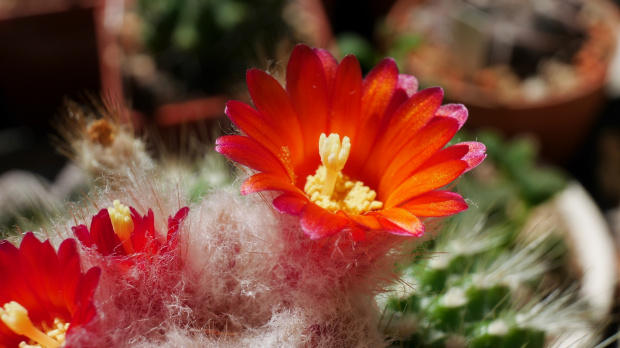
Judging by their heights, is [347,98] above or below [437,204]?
above

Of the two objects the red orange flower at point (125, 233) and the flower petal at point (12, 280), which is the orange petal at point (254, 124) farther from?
the flower petal at point (12, 280)

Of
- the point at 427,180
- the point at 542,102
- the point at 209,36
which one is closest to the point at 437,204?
the point at 427,180

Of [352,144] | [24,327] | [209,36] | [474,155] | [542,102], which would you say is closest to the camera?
[24,327]

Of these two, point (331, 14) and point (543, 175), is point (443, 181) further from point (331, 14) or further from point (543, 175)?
point (331, 14)

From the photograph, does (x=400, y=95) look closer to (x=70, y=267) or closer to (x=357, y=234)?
(x=357, y=234)

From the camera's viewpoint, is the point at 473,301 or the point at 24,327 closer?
the point at 24,327

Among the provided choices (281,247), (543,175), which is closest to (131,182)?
(281,247)
